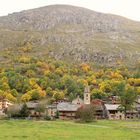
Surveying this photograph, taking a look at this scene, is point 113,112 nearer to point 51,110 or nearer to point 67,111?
point 67,111

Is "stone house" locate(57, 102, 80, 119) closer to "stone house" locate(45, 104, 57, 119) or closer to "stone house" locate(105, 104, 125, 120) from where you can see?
"stone house" locate(45, 104, 57, 119)

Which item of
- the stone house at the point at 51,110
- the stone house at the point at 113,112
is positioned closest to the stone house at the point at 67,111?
the stone house at the point at 51,110

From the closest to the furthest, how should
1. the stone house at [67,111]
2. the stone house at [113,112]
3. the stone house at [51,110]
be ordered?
1. the stone house at [67,111]
2. the stone house at [51,110]
3. the stone house at [113,112]

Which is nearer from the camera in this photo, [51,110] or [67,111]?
[67,111]

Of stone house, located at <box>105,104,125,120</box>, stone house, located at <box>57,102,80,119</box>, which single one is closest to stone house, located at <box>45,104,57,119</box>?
stone house, located at <box>57,102,80,119</box>

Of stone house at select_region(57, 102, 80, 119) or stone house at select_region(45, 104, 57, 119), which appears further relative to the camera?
stone house at select_region(45, 104, 57, 119)

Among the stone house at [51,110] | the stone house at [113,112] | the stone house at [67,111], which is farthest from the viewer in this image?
the stone house at [113,112]

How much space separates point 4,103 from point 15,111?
46.7 m

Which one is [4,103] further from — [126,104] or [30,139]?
[30,139]

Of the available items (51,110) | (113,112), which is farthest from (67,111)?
(113,112)

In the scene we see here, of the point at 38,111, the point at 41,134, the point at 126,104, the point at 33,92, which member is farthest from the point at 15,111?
the point at 33,92

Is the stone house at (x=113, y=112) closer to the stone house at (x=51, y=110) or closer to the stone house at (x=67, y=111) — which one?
the stone house at (x=67, y=111)

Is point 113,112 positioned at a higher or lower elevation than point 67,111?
lower

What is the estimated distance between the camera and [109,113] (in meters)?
149
